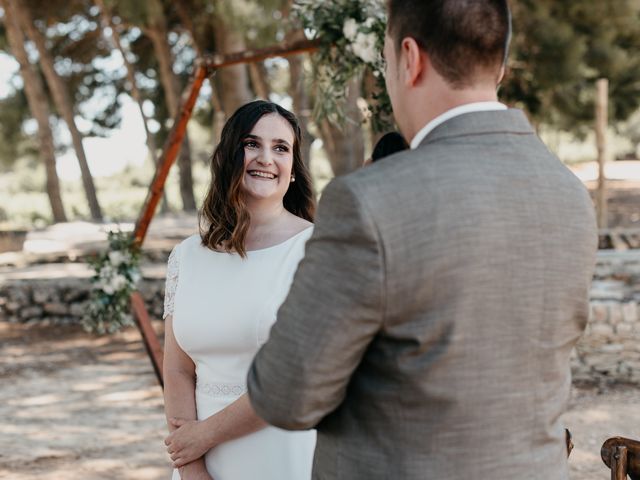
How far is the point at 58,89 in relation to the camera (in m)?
13.8

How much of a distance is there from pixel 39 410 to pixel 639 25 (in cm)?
1153

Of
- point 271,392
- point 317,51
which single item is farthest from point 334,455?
point 317,51

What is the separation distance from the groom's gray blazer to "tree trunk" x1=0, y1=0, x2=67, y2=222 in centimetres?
1300

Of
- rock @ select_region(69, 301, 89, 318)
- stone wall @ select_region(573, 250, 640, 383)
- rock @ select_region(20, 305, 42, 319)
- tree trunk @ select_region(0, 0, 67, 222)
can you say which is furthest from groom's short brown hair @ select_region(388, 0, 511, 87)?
tree trunk @ select_region(0, 0, 67, 222)

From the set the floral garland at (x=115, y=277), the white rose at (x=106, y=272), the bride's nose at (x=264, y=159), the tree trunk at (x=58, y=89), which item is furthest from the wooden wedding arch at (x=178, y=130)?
the tree trunk at (x=58, y=89)

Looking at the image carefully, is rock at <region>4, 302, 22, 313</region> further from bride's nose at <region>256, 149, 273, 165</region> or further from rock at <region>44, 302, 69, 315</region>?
bride's nose at <region>256, 149, 273, 165</region>

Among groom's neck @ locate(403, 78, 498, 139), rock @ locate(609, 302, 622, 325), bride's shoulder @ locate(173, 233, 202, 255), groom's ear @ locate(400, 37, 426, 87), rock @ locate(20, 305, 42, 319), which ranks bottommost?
rock @ locate(20, 305, 42, 319)

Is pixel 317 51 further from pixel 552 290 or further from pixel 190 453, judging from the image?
pixel 552 290

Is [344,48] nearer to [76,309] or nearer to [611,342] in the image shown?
[611,342]

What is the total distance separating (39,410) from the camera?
5871 mm

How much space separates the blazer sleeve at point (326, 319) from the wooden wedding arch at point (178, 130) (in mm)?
3362

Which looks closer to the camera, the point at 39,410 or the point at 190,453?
the point at 190,453

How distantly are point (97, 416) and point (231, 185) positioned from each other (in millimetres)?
4171

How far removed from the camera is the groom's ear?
1118 mm
